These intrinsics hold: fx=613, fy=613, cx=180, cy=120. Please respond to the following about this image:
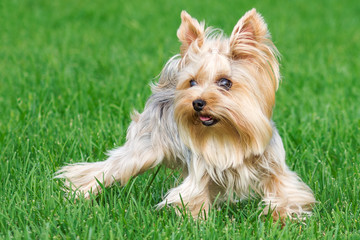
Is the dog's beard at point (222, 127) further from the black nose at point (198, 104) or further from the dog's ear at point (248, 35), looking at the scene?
the dog's ear at point (248, 35)

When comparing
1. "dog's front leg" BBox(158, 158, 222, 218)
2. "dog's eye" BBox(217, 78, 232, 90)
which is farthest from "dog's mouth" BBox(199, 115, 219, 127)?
"dog's front leg" BBox(158, 158, 222, 218)

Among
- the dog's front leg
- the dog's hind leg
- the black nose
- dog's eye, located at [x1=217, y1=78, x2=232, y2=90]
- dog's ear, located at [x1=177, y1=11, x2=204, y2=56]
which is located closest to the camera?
the black nose

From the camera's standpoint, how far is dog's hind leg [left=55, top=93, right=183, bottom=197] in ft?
13.8

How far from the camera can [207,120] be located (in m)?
3.75

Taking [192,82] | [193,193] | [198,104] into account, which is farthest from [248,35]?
[193,193]

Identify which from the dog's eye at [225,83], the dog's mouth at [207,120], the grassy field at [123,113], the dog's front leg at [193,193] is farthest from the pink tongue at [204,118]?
the grassy field at [123,113]

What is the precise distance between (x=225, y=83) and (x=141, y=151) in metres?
0.88

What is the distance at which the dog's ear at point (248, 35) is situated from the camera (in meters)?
3.79

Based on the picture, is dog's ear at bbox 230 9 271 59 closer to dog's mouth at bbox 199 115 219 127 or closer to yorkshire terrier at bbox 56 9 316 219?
yorkshire terrier at bbox 56 9 316 219

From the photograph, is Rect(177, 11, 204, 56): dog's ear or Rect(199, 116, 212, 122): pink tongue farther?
Rect(177, 11, 204, 56): dog's ear

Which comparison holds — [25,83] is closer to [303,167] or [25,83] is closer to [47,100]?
[47,100]

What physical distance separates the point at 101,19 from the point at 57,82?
16.0 feet

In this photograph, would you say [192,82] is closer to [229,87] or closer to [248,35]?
[229,87]

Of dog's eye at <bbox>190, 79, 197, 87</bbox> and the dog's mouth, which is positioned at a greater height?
dog's eye at <bbox>190, 79, 197, 87</bbox>
